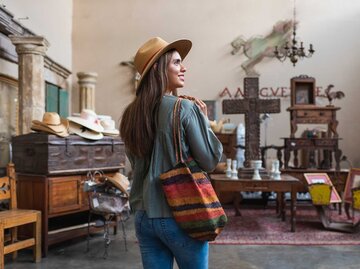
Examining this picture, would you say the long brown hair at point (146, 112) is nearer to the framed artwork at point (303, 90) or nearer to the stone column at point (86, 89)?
the framed artwork at point (303, 90)

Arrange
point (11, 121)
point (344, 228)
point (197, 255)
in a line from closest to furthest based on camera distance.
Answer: point (197, 255)
point (344, 228)
point (11, 121)

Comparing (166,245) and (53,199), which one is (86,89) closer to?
(53,199)

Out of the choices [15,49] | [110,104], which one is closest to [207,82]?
[110,104]

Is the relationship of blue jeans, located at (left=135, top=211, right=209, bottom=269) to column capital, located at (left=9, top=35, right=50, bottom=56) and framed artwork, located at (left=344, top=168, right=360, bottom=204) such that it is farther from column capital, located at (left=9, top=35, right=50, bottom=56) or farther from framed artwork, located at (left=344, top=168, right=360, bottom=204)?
framed artwork, located at (left=344, top=168, right=360, bottom=204)

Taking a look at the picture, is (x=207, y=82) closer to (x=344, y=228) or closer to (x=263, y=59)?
(x=263, y=59)

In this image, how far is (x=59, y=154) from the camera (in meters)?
4.13

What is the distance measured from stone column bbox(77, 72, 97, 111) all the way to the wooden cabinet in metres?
4.80

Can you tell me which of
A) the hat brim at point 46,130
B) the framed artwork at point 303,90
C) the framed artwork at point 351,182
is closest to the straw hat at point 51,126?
the hat brim at point 46,130

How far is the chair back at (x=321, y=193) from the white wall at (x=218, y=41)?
394cm

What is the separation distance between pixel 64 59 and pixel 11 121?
3298 millimetres

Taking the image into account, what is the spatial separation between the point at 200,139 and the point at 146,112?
9.2 inches

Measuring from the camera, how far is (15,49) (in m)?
5.83

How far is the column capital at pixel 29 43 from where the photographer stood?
5.42m

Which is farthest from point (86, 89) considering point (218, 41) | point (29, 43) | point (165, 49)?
point (165, 49)
